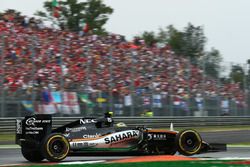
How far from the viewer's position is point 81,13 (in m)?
45.3

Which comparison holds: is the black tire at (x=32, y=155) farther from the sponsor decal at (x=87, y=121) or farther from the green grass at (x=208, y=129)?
the green grass at (x=208, y=129)

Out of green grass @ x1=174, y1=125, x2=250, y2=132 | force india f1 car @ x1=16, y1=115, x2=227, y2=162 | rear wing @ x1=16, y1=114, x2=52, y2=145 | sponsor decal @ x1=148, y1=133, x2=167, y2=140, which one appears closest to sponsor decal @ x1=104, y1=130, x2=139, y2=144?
force india f1 car @ x1=16, y1=115, x2=227, y2=162

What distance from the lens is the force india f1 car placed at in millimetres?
9375

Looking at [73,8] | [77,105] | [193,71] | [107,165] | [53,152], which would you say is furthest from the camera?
[73,8]

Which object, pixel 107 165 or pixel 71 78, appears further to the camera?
pixel 71 78

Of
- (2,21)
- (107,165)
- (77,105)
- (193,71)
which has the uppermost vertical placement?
(2,21)

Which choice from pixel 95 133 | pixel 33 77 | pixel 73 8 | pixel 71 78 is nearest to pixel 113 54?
pixel 71 78

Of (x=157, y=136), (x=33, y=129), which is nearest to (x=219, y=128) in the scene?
(x=157, y=136)

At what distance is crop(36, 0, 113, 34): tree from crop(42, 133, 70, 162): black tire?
32864mm

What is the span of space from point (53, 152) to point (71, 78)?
37.3 ft

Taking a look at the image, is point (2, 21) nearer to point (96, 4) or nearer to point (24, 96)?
point (24, 96)

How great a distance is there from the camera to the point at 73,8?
145 feet

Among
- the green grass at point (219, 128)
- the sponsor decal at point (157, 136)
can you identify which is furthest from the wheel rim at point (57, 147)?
the green grass at point (219, 128)

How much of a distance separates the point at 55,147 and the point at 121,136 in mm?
1419
